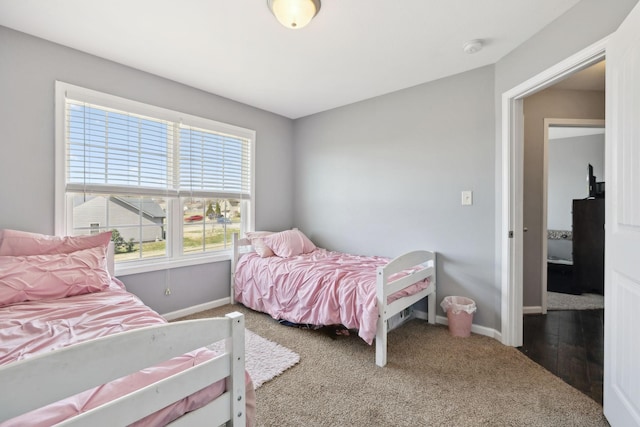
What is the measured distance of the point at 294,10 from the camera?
5.36 feet

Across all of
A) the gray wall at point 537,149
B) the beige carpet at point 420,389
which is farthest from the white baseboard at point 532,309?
the beige carpet at point 420,389

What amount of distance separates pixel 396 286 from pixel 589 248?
3219 mm

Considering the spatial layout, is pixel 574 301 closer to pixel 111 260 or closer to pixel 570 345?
pixel 570 345

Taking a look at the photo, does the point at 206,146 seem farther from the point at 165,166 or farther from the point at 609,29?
the point at 609,29

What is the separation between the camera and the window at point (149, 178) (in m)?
2.23

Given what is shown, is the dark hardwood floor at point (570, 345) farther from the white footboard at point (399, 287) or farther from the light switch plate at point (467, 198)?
the light switch plate at point (467, 198)

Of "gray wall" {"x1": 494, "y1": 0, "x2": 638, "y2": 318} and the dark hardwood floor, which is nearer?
"gray wall" {"x1": 494, "y1": 0, "x2": 638, "y2": 318}

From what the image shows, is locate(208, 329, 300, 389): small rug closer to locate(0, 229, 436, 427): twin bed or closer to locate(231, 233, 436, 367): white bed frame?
locate(0, 229, 436, 427): twin bed

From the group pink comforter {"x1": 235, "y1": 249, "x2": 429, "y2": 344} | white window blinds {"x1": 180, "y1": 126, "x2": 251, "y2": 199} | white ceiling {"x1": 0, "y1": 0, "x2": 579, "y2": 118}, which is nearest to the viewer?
white ceiling {"x1": 0, "y1": 0, "x2": 579, "y2": 118}

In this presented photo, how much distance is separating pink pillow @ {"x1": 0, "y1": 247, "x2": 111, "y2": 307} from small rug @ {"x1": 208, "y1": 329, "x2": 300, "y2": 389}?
934 mm

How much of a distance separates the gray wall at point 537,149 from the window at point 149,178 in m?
3.04

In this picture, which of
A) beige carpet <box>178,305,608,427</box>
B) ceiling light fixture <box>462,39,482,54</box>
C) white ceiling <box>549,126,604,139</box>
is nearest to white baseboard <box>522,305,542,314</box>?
beige carpet <box>178,305,608,427</box>

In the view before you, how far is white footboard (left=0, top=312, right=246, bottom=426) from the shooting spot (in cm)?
66

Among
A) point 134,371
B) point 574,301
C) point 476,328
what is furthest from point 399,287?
point 574,301
